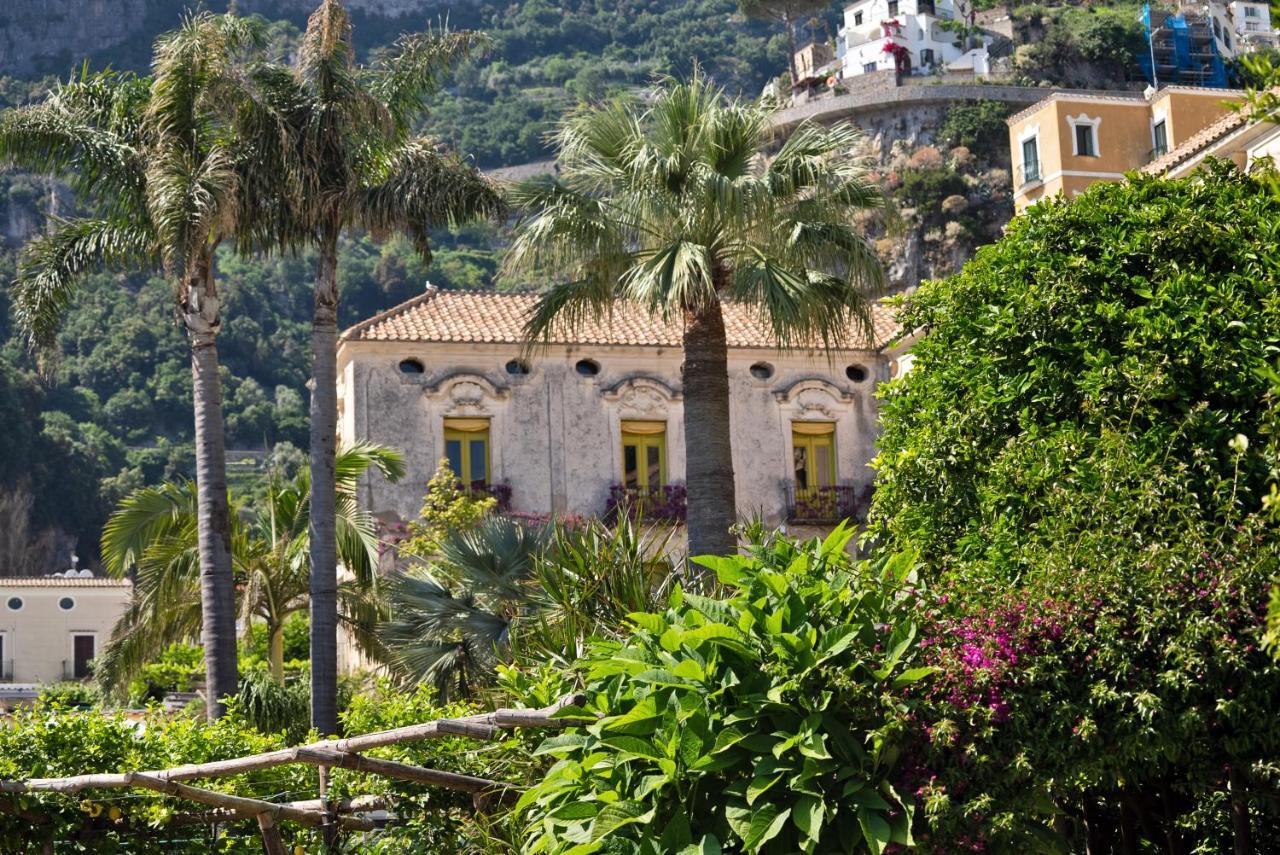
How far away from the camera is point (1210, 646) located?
10305 mm

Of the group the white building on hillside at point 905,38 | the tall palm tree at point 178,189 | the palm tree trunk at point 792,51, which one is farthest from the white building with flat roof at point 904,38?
the tall palm tree at point 178,189

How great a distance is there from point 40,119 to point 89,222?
4.08ft

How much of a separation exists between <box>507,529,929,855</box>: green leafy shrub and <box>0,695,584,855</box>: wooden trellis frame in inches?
30.8

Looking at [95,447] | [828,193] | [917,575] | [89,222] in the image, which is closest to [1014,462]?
Result: [917,575]

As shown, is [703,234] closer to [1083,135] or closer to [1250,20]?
[1083,135]

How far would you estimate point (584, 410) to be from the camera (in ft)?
103

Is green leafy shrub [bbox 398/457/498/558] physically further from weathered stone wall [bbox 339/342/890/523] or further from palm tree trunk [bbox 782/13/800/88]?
palm tree trunk [bbox 782/13/800/88]

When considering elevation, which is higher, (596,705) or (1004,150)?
(1004,150)

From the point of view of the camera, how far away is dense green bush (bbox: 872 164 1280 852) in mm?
10234

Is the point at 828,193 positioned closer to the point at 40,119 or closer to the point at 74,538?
the point at 40,119

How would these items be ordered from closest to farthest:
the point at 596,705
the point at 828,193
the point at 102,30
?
the point at 596,705 → the point at 828,193 → the point at 102,30

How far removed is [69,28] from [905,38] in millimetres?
74526

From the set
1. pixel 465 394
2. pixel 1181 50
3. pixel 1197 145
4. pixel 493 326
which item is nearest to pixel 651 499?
pixel 465 394

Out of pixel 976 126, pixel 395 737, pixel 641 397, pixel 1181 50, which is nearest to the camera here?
pixel 395 737
